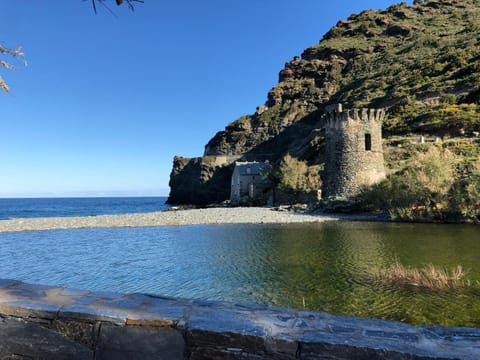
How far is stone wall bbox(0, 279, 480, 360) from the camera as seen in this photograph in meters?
2.42

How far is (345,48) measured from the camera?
108m

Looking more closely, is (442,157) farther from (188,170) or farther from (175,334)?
(188,170)

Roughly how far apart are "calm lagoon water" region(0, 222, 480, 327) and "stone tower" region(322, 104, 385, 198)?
12778 millimetres

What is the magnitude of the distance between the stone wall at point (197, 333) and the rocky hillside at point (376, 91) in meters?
37.6

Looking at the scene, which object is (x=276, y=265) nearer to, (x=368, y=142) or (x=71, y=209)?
(x=368, y=142)

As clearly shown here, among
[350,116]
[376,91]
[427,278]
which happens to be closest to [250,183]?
[350,116]

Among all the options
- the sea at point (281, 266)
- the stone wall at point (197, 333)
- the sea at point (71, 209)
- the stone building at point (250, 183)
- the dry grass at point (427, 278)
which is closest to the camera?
the stone wall at point (197, 333)

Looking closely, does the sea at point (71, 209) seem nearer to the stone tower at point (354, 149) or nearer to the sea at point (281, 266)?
the stone tower at point (354, 149)

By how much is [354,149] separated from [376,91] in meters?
39.2

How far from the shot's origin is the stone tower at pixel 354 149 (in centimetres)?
3272

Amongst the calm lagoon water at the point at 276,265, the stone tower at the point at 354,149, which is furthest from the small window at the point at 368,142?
the calm lagoon water at the point at 276,265

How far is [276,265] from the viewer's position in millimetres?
11734

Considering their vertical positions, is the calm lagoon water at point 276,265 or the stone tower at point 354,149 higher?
the stone tower at point 354,149

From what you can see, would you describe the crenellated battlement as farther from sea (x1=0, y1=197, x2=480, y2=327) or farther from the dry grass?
the dry grass
